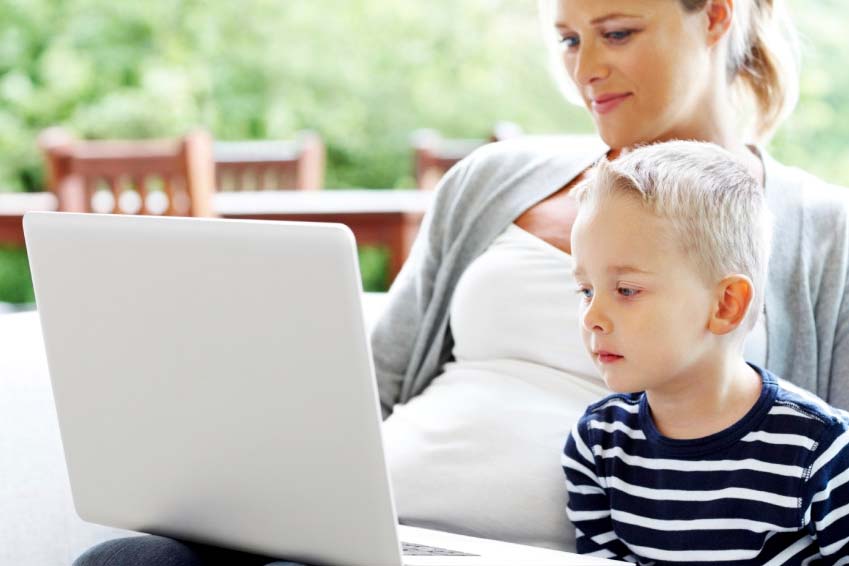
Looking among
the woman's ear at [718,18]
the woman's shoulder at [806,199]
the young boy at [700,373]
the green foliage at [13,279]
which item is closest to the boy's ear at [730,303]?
the young boy at [700,373]

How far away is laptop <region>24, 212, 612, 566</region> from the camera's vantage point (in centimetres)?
95

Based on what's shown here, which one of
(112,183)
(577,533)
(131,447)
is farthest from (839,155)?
(131,447)

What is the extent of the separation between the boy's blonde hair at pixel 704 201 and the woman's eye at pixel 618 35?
0.28 metres

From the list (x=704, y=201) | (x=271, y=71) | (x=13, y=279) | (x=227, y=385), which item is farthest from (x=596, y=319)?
(x=271, y=71)

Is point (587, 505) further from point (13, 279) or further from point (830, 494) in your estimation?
point (13, 279)

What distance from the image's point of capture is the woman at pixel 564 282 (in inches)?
54.8

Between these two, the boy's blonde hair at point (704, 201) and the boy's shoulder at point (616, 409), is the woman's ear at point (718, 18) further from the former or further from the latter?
the boy's shoulder at point (616, 409)

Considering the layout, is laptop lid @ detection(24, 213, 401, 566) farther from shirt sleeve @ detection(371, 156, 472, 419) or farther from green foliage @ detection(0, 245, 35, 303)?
green foliage @ detection(0, 245, 35, 303)

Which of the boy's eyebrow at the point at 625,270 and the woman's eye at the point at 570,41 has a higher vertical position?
the woman's eye at the point at 570,41

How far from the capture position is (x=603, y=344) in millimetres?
1163

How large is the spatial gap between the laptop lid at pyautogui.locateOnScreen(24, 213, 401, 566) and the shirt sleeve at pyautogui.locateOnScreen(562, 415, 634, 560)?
356mm

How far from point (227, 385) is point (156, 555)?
0.76 ft

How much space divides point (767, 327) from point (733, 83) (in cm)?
37

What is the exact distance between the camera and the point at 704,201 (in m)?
1.15
